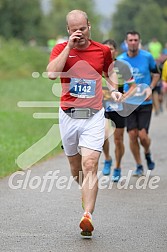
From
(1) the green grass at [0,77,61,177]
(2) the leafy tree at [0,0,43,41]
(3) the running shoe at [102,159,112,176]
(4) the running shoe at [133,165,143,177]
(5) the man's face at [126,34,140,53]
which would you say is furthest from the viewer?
(2) the leafy tree at [0,0,43,41]

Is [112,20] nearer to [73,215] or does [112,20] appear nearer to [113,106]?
[113,106]

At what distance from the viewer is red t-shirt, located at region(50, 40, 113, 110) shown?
827 cm

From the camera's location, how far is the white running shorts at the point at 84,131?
27.3 ft

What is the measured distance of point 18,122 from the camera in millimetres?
20609

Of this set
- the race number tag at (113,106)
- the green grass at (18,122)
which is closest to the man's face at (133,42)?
the race number tag at (113,106)

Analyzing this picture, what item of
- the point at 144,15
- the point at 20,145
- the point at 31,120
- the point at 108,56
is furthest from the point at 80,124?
the point at 144,15

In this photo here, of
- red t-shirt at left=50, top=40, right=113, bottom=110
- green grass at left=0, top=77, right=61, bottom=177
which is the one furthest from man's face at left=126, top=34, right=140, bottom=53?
red t-shirt at left=50, top=40, right=113, bottom=110

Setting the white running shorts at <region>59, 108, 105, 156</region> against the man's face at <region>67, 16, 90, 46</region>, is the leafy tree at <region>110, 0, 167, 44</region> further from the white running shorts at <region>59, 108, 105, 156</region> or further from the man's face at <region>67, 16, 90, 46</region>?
the man's face at <region>67, 16, 90, 46</region>

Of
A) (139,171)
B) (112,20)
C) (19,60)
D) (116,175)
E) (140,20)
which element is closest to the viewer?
(116,175)

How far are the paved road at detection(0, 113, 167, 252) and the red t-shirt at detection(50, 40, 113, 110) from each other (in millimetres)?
1242

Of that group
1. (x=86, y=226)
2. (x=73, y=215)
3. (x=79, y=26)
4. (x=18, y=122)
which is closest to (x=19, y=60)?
(x=18, y=122)

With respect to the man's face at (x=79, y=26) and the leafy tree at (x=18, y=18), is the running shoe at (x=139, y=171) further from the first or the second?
the leafy tree at (x=18, y=18)

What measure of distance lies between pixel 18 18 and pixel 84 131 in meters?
54.7

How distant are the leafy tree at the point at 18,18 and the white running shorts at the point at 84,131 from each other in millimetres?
50407
